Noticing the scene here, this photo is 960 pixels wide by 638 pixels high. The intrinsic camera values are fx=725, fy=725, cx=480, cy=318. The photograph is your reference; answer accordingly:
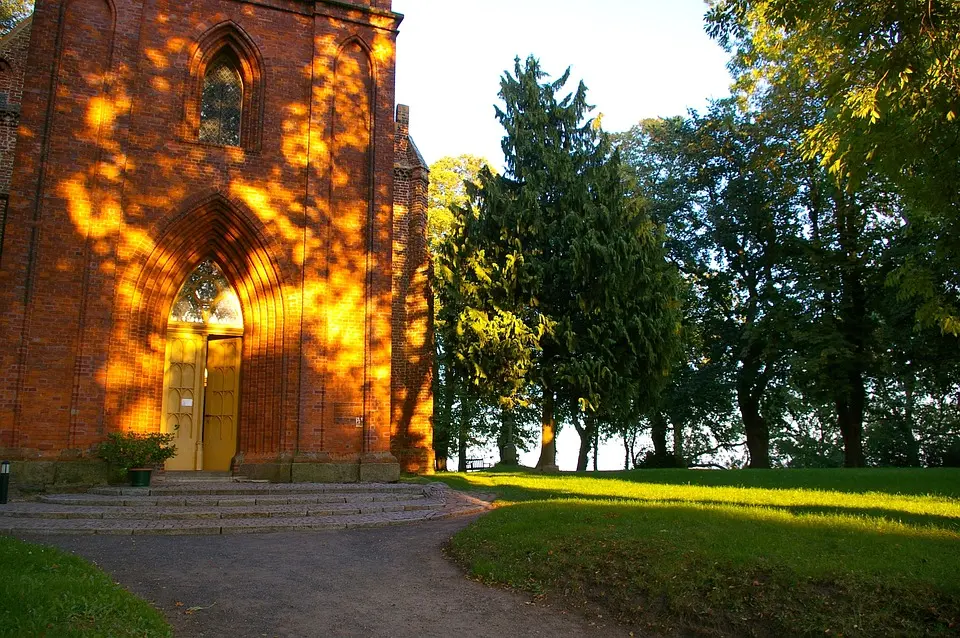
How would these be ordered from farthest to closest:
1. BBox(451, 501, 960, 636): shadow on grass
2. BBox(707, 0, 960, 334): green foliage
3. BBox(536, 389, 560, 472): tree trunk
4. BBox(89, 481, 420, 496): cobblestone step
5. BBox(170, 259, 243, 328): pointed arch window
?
BBox(536, 389, 560, 472): tree trunk → BBox(170, 259, 243, 328): pointed arch window → BBox(89, 481, 420, 496): cobblestone step → BBox(707, 0, 960, 334): green foliage → BBox(451, 501, 960, 636): shadow on grass

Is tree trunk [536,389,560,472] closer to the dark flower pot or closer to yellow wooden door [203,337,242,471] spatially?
yellow wooden door [203,337,242,471]

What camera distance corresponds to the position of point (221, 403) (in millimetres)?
15445

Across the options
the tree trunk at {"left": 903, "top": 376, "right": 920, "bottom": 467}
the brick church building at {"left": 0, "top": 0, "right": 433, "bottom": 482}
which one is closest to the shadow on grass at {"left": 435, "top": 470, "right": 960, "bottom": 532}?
the brick church building at {"left": 0, "top": 0, "right": 433, "bottom": 482}

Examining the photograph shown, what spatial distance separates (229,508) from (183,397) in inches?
187

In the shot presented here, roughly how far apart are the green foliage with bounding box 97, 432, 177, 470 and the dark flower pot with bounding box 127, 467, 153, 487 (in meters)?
0.25

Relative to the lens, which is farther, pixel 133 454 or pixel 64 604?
pixel 133 454

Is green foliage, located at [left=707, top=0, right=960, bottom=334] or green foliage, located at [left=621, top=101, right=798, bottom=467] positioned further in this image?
green foliage, located at [left=621, top=101, right=798, bottom=467]

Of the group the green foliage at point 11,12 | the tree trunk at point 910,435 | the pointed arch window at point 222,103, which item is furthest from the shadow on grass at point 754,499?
the green foliage at point 11,12

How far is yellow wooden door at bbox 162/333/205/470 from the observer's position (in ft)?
49.3

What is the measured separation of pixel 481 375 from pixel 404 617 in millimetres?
13300

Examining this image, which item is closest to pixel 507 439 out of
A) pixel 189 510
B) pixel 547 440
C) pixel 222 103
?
pixel 547 440

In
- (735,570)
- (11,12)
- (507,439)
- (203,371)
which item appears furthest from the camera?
(507,439)

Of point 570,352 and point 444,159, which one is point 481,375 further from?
point 444,159

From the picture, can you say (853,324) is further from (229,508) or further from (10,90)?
(10,90)
